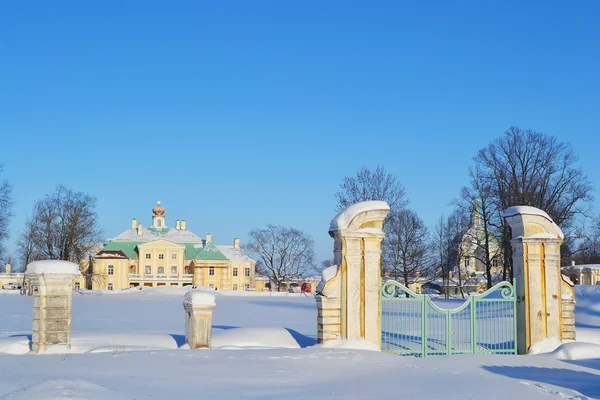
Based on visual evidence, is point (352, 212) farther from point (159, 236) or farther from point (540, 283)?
point (159, 236)

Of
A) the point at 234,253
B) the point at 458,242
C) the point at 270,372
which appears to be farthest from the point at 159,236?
the point at 270,372

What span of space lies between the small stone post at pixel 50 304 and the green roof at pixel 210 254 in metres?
69.8

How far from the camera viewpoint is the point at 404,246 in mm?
47656

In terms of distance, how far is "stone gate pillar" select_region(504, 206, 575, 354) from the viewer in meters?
13.9

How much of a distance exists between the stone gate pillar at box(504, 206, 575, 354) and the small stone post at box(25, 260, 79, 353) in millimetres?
9078

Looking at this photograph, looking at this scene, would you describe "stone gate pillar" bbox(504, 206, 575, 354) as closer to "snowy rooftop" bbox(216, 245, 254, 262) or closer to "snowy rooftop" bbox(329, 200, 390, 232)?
"snowy rooftop" bbox(329, 200, 390, 232)

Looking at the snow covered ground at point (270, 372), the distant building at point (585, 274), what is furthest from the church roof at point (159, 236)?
the snow covered ground at point (270, 372)

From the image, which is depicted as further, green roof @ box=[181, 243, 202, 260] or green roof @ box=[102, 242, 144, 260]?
green roof @ box=[181, 243, 202, 260]

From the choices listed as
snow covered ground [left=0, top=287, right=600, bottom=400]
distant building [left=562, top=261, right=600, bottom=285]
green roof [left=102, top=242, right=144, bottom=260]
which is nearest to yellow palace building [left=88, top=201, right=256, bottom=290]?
green roof [left=102, top=242, right=144, bottom=260]

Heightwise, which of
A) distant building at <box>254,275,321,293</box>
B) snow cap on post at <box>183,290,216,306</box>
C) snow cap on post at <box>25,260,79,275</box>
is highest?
snow cap on post at <box>25,260,79,275</box>

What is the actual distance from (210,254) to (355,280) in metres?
70.4

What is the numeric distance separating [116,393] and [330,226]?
6335 mm

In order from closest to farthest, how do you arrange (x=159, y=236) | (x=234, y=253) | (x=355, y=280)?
(x=355, y=280) < (x=234, y=253) < (x=159, y=236)

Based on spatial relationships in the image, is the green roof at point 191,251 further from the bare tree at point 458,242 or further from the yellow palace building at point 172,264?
the bare tree at point 458,242
